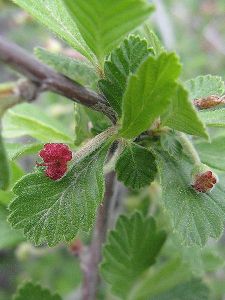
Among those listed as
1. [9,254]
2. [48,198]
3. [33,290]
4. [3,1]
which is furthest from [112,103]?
[3,1]

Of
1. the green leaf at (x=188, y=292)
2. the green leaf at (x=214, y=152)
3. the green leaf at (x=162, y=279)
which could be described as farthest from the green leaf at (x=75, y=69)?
the green leaf at (x=188, y=292)

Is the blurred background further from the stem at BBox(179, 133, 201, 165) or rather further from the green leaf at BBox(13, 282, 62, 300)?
the stem at BBox(179, 133, 201, 165)

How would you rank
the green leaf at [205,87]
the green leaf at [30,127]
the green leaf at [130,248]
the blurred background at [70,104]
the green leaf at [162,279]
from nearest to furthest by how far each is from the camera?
the green leaf at [205,87] → the green leaf at [30,127] → the green leaf at [130,248] → the green leaf at [162,279] → the blurred background at [70,104]

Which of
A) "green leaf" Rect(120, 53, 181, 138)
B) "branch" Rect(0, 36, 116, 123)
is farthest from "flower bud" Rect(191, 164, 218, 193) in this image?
"branch" Rect(0, 36, 116, 123)

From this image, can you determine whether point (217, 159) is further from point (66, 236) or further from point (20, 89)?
point (20, 89)

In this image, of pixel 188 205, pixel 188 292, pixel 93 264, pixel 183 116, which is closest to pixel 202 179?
pixel 188 205

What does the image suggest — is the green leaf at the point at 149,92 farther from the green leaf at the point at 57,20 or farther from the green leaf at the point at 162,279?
the green leaf at the point at 162,279

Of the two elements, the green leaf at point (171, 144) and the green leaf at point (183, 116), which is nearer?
the green leaf at point (183, 116)
